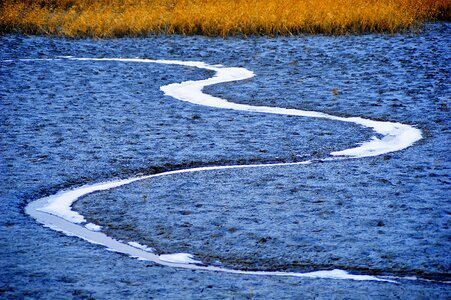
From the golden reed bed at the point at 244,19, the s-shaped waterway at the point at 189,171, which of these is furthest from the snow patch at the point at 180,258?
the golden reed bed at the point at 244,19

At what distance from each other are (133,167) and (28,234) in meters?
1.51

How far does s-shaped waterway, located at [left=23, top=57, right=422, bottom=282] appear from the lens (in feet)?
11.9

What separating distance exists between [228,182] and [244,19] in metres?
9.55

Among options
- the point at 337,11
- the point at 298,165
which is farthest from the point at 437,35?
the point at 298,165

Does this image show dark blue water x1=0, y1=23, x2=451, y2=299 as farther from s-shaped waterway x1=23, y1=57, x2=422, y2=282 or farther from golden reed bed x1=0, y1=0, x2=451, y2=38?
golden reed bed x1=0, y1=0, x2=451, y2=38

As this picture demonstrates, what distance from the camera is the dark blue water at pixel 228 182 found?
3418 millimetres

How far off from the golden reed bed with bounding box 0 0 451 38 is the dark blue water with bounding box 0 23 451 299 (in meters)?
3.69

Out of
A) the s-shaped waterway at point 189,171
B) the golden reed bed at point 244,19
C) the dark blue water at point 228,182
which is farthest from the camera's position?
the golden reed bed at point 244,19

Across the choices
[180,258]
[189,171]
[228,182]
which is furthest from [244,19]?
[180,258]

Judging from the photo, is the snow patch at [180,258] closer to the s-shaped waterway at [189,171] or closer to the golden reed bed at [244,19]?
the s-shaped waterway at [189,171]

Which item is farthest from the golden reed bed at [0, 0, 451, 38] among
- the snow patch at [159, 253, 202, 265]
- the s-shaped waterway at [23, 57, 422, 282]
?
the snow patch at [159, 253, 202, 265]

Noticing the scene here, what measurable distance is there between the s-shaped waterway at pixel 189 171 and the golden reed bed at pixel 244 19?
15.3ft

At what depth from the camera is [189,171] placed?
5305 millimetres

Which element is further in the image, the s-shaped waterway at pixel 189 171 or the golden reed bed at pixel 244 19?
the golden reed bed at pixel 244 19
